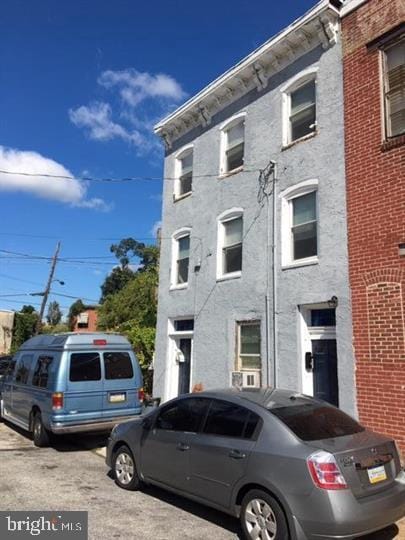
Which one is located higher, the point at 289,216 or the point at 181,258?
the point at 289,216

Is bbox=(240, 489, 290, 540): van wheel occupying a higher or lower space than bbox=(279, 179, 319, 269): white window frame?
lower

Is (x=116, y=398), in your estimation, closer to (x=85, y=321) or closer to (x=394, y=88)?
(x=394, y=88)

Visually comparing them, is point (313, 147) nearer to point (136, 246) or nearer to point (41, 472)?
point (41, 472)

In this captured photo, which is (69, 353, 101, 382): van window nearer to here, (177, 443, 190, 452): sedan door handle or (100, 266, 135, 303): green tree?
(177, 443, 190, 452): sedan door handle

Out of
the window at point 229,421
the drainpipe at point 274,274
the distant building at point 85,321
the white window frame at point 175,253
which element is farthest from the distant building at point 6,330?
the window at point 229,421

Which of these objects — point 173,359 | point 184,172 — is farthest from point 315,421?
point 184,172

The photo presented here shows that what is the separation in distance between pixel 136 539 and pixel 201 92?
11746mm

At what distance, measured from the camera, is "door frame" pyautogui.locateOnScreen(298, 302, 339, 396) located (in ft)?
31.4

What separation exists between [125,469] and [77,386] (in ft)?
9.50

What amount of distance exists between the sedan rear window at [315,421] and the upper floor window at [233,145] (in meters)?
8.14

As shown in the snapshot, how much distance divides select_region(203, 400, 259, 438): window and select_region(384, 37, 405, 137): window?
6.11 metres

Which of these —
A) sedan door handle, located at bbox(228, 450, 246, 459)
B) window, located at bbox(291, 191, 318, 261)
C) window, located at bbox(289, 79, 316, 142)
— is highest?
window, located at bbox(289, 79, 316, 142)

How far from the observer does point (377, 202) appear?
8.69m

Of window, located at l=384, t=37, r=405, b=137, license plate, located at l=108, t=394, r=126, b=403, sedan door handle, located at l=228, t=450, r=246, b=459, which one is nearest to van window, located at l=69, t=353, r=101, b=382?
license plate, located at l=108, t=394, r=126, b=403
